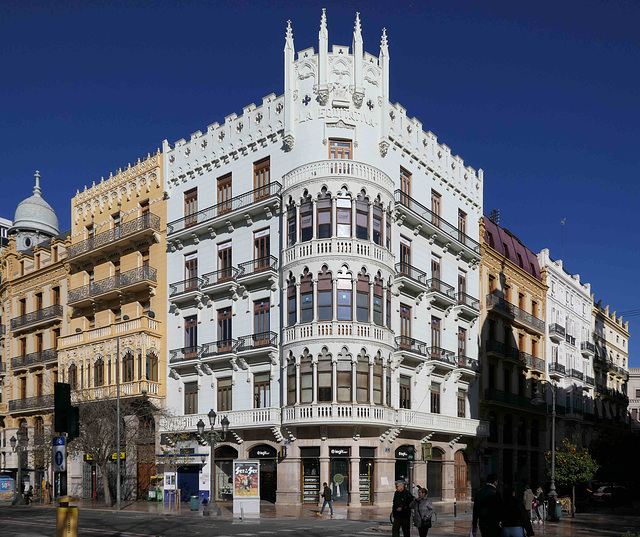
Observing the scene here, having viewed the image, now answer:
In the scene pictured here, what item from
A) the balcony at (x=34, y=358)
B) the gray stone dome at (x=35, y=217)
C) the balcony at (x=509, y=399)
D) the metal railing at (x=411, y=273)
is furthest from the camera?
the gray stone dome at (x=35, y=217)

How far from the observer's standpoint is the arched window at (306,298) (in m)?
37.5

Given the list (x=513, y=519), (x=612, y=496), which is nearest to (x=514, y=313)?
(x=612, y=496)

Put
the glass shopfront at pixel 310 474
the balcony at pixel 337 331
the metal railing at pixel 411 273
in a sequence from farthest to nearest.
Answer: the metal railing at pixel 411 273 < the glass shopfront at pixel 310 474 < the balcony at pixel 337 331

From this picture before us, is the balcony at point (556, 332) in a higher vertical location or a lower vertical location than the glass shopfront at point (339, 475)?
higher

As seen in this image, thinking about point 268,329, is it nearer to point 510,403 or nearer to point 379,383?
point 379,383

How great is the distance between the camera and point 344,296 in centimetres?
3716

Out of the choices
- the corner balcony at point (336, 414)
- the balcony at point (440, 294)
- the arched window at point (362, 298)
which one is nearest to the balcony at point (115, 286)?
the corner balcony at point (336, 414)

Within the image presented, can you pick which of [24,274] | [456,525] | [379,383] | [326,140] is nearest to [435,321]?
[379,383]

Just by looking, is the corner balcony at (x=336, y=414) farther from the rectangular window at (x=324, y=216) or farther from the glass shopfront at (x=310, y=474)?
the rectangular window at (x=324, y=216)

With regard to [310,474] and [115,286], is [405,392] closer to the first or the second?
[310,474]

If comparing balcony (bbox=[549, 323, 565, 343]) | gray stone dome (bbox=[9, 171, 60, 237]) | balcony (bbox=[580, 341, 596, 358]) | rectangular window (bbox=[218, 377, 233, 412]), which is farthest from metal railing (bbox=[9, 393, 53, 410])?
balcony (bbox=[580, 341, 596, 358])

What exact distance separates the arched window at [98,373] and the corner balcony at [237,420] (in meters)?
5.14

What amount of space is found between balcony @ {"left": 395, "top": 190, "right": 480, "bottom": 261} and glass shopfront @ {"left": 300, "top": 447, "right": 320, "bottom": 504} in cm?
1332

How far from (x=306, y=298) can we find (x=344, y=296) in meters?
1.96
